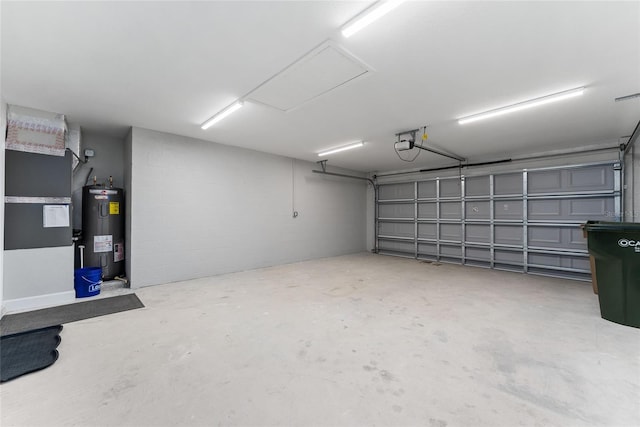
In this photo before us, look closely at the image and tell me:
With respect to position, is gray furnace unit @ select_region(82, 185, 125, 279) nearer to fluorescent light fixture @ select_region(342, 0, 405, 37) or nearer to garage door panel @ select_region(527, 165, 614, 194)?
fluorescent light fixture @ select_region(342, 0, 405, 37)

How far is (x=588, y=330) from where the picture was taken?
107 inches

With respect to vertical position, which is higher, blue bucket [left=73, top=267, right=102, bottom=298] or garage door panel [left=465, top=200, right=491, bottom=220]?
garage door panel [left=465, top=200, right=491, bottom=220]

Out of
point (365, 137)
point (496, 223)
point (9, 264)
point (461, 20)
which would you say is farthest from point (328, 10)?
point (496, 223)

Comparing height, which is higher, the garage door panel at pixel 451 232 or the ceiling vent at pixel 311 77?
the ceiling vent at pixel 311 77

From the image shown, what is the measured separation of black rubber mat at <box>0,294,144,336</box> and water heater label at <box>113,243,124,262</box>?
87 cm

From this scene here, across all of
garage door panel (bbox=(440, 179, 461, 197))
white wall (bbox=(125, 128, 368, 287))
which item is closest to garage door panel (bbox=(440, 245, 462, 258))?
garage door panel (bbox=(440, 179, 461, 197))

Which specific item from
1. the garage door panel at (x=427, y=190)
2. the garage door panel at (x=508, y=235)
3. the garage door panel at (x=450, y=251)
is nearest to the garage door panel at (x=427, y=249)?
the garage door panel at (x=450, y=251)

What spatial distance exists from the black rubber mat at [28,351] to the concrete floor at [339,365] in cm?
9

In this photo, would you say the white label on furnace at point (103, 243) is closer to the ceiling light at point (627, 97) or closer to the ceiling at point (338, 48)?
the ceiling at point (338, 48)

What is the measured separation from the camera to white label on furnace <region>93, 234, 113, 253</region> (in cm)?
408

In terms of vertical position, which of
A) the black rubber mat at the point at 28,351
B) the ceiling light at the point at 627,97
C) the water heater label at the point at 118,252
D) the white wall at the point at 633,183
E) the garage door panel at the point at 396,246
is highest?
the ceiling light at the point at 627,97

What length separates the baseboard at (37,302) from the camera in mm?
3203

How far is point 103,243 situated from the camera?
4.14m

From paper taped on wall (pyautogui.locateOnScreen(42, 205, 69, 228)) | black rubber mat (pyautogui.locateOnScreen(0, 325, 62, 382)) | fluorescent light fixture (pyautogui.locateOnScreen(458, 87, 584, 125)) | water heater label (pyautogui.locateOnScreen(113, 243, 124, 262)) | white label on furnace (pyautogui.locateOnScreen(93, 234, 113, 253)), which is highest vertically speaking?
fluorescent light fixture (pyautogui.locateOnScreen(458, 87, 584, 125))
